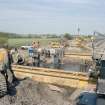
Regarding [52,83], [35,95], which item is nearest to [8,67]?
[35,95]

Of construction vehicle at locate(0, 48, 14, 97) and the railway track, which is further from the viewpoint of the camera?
the railway track

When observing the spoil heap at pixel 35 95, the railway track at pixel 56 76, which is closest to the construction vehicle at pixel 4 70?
the spoil heap at pixel 35 95

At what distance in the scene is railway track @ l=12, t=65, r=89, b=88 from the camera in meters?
14.4

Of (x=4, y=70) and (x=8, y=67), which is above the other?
(x=8, y=67)

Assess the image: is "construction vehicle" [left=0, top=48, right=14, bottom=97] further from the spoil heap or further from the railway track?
the railway track

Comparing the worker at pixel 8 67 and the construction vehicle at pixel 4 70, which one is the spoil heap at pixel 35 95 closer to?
the construction vehicle at pixel 4 70

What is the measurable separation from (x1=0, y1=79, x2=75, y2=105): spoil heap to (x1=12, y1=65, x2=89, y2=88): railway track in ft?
2.62

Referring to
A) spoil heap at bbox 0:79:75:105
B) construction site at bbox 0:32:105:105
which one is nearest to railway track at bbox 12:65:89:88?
construction site at bbox 0:32:105:105

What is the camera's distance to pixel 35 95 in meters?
11.6

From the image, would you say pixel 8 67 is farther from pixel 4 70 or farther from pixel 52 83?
pixel 52 83

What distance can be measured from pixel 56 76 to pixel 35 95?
3732mm

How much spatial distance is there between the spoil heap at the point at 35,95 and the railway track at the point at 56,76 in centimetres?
80

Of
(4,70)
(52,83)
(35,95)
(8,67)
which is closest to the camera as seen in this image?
(4,70)

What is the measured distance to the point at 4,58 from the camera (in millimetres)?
10781
